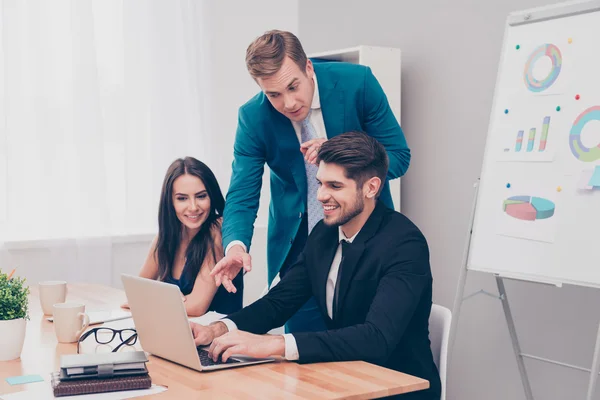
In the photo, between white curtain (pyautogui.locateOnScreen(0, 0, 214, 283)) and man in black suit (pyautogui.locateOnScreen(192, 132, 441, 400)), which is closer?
man in black suit (pyautogui.locateOnScreen(192, 132, 441, 400))

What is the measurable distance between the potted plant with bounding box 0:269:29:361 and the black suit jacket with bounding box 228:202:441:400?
1.69ft

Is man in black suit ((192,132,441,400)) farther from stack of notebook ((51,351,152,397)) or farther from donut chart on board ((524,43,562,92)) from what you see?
donut chart on board ((524,43,562,92))

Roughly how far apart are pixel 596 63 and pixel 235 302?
150cm

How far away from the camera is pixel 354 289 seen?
6.34 feet

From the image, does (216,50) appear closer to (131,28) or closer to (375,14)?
(131,28)

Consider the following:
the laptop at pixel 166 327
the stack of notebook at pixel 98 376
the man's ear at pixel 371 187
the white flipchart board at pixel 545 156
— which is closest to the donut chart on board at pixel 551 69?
the white flipchart board at pixel 545 156

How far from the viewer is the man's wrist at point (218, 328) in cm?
181

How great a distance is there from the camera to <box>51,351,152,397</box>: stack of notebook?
56.4 inches

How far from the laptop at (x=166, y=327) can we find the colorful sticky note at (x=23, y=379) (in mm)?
269

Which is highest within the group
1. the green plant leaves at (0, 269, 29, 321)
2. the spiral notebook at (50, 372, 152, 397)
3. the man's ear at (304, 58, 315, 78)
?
the man's ear at (304, 58, 315, 78)

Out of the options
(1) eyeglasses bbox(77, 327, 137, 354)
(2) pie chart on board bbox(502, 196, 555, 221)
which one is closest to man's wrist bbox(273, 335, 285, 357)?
(1) eyeglasses bbox(77, 327, 137, 354)

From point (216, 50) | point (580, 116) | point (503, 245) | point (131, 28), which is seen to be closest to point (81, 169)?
point (131, 28)

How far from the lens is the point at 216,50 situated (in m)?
4.45

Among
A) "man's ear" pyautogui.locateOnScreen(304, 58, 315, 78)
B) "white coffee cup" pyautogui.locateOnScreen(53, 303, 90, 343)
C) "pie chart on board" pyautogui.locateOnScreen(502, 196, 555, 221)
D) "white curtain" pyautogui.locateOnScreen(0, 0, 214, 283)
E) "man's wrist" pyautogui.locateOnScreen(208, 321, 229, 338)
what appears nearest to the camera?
"man's wrist" pyautogui.locateOnScreen(208, 321, 229, 338)
